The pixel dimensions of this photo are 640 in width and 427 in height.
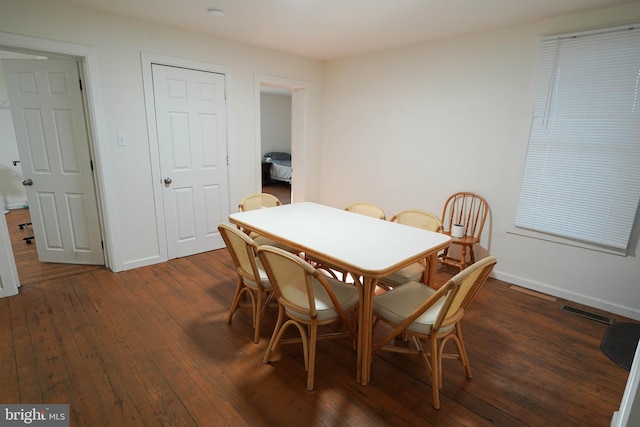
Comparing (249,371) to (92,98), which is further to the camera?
(92,98)

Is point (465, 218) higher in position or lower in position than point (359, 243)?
lower

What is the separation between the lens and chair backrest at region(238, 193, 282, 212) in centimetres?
316

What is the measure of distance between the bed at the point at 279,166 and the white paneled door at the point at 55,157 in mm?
5037

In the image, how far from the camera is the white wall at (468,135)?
2.72m

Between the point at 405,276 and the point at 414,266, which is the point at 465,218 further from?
the point at 405,276

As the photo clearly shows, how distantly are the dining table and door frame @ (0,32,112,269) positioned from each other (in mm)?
1486

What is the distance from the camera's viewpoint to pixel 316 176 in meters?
4.88

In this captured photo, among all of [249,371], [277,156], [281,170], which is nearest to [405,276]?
[249,371]

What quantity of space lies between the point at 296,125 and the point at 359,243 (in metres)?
3.07

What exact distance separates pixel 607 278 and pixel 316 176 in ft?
11.5

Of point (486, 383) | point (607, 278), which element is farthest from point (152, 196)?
point (607, 278)

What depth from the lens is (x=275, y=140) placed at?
30.2 ft

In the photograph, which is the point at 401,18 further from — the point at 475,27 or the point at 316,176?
the point at 316,176

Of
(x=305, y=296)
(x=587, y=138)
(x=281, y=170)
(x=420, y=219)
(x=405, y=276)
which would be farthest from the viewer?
(x=281, y=170)
